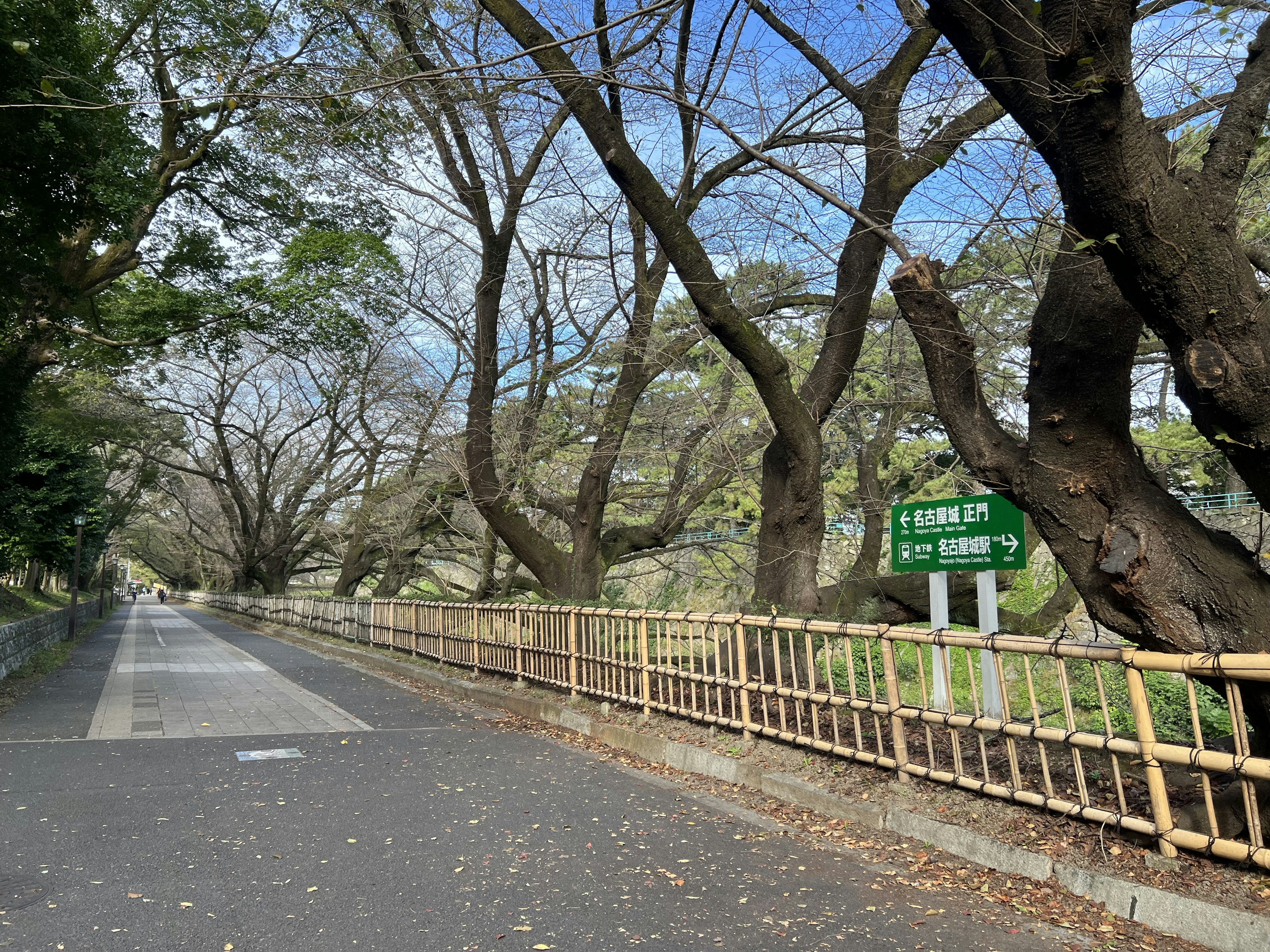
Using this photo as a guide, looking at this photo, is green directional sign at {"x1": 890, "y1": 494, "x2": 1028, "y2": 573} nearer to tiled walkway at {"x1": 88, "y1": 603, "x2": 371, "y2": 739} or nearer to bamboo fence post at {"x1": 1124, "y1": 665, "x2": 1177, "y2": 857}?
bamboo fence post at {"x1": 1124, "y1": 665, "x2": 1177, "y2": 857}

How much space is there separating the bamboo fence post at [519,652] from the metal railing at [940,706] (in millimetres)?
24

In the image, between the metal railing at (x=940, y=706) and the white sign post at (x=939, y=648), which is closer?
the metal railing at (x=940, y=706)

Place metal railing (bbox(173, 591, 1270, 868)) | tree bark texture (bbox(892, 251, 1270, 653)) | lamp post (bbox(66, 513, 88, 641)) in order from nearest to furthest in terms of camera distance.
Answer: metal railing (bbox(173, 591, 1270, 868)), tree bark texture (bbox(892, 251, 1270, 653)), lamp post (bbox(66, 513, 88, 641))

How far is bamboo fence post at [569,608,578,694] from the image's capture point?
379 inches

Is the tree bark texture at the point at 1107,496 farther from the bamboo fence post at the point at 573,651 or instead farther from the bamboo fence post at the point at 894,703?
the bamboo fence post at the point at 573,651

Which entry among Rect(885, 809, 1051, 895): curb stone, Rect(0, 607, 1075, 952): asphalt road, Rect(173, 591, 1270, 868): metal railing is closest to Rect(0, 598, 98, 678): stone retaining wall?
Rect(0, 607, 1075, 952): asphalt road

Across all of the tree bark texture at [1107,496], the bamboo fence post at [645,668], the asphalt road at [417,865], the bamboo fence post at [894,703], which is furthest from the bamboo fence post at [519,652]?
the tree bark texture at [1107,496]

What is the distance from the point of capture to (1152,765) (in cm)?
397

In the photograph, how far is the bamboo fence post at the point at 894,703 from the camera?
5406 mm

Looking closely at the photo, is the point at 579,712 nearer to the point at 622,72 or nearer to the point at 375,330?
the point at 622,72

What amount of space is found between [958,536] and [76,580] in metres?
23.7

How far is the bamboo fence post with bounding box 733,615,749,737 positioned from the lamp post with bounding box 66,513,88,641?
2170 centimetres

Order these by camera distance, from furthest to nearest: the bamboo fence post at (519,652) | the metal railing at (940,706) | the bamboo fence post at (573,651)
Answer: the bamboo fence post at (519,652)
the bamboo fence post at (573,651)
the metal railing at (940,706)

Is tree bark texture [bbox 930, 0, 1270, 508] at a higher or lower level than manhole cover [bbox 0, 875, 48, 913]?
higher
